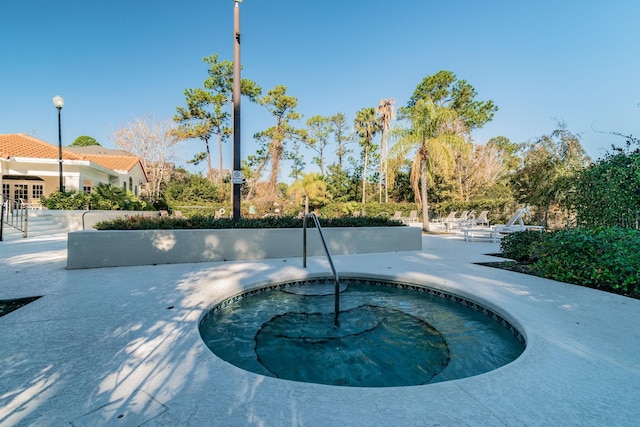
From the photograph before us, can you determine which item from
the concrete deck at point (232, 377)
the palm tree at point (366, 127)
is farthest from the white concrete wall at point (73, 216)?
the palm tree at point (366, 127)

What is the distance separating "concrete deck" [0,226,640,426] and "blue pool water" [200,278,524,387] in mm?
282

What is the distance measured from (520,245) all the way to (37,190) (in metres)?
23.0

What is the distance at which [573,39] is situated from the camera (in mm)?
10336

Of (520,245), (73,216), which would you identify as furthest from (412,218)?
(73,216)

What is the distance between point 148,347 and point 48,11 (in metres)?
17.4

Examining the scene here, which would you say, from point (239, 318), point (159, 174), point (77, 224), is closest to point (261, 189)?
point (159, 174)

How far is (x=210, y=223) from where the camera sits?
6.10m

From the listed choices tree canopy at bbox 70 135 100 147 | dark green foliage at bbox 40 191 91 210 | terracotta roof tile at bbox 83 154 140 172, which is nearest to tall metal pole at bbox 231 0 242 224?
dark green foliage at bbox 40 191 91 210

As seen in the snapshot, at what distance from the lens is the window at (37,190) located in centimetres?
1677

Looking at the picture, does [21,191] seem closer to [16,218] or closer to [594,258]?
[16,218]

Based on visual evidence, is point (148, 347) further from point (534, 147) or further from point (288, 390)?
point (534, 147)

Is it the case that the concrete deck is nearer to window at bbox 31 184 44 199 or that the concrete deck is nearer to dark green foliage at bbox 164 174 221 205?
window at bbox 31 184 44 199

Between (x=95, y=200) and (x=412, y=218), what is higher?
(x=95, y=200)

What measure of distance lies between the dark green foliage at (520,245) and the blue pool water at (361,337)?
2.72 metres
